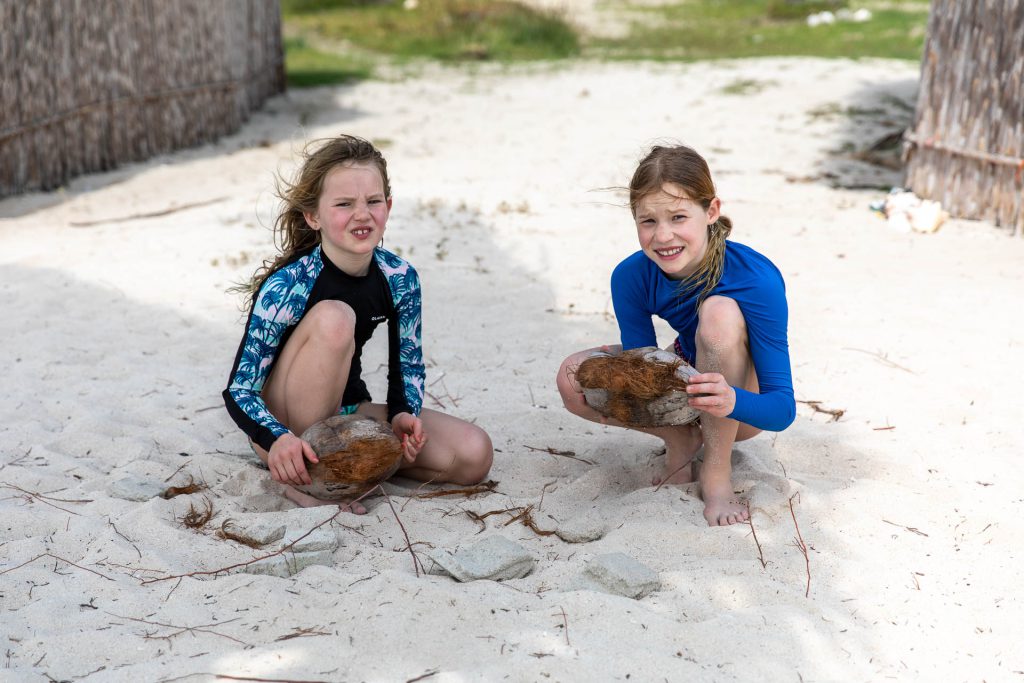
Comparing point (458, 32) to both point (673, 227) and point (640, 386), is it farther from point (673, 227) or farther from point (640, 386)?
point (640, 386)

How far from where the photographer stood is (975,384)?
3869 mm

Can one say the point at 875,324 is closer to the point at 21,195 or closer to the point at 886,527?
the point at 886,527

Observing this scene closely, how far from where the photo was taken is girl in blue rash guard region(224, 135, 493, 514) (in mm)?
2918

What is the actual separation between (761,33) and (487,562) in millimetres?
14588

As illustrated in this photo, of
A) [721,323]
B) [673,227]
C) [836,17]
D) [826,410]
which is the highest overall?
[836,17]

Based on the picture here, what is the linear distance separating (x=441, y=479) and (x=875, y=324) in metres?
2.43

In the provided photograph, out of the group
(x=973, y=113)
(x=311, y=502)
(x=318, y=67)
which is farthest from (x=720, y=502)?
(x=318, y=67)

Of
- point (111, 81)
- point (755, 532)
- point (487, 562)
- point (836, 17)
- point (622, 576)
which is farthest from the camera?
point (836, 17)

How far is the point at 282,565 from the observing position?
8.29 ft

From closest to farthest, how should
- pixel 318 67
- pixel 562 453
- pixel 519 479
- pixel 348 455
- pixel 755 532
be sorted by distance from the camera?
pixel 755 532 < pixel 348 455 < pixel 519 479 < pixel 562 453 < pixel 318 67

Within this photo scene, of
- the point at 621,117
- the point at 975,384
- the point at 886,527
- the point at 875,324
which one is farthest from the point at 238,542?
the point at 621,117

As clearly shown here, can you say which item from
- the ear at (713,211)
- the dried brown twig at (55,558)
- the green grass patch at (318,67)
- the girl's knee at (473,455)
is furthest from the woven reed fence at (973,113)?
the green grass patch at (318,67)

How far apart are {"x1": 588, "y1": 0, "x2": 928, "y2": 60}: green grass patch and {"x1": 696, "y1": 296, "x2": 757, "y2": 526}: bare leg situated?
10357 mm

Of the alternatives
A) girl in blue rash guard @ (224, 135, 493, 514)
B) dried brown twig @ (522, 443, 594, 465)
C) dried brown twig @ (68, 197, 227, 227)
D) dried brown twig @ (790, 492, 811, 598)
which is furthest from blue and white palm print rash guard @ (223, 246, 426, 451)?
dried brown twig @ (68, 197, 227, 227)
